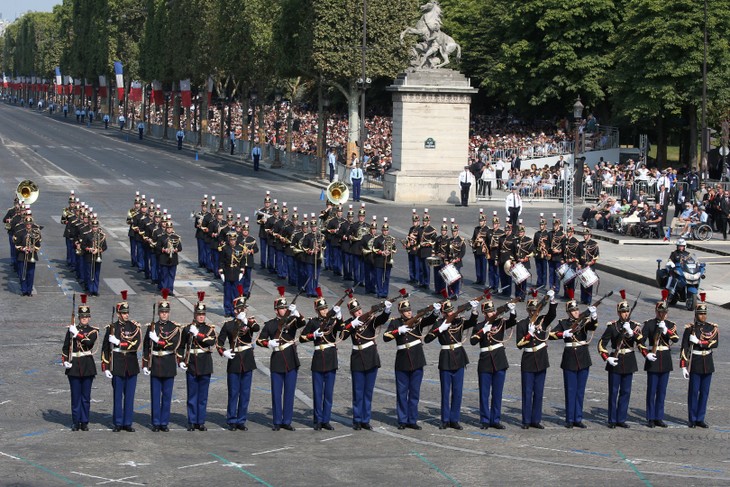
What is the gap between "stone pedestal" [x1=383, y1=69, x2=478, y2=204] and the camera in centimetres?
5519

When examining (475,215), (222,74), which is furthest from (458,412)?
(222,74)

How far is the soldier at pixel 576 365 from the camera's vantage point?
19.8m

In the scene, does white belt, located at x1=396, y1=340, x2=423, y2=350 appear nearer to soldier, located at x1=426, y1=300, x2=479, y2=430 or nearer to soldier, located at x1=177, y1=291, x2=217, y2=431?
soldier, located at x1=426, y1=300, x2=479, y2=430

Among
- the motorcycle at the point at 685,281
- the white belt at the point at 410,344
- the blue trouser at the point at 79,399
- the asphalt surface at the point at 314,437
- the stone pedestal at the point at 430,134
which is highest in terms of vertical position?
the stone pedestal at the point at 430,134

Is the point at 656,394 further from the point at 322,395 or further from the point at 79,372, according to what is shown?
the point at 79,372

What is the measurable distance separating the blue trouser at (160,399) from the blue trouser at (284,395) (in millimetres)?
1404

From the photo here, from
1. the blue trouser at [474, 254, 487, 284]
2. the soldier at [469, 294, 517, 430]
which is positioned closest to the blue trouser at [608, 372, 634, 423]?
the soldier at [469, 294, 517, 430]

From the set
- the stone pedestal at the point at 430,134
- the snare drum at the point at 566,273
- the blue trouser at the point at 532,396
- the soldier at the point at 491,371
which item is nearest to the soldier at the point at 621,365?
the blue trouser at the point at 532,396

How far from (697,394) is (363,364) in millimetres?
4715

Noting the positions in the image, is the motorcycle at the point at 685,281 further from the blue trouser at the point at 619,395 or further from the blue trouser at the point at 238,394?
the blue trouser at the point at 238,394

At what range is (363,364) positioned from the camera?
1950 cm

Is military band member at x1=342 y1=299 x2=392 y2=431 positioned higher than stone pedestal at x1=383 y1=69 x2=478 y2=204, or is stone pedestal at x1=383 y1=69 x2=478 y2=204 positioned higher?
stone pedestal at x1=383 y1=69 x2=478 y2=204

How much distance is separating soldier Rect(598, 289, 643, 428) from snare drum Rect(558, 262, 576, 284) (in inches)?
443

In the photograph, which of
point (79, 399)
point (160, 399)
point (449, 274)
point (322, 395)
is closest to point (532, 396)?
point (322, 395)
